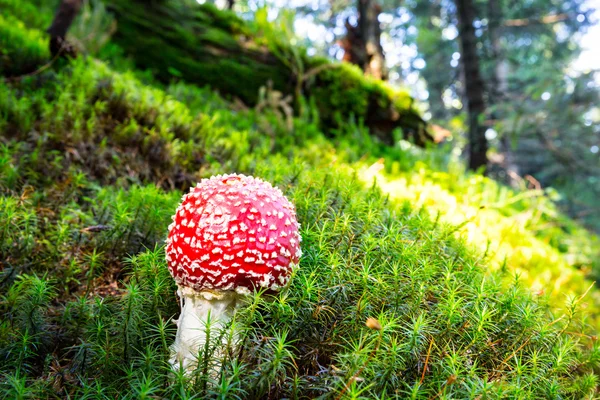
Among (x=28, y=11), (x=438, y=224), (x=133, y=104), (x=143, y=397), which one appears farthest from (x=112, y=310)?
(x=28, y=11)

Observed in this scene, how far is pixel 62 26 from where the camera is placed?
14.5ft

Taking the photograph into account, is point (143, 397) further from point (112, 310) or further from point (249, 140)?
point (249, 140)

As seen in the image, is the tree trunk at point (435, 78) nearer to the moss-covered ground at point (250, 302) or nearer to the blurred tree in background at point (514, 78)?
the blurred tree in background at point (514, 78)

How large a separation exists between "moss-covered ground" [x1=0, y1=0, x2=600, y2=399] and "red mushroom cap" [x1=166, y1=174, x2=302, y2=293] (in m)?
0.15

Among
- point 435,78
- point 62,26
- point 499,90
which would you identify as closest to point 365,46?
point 499,90

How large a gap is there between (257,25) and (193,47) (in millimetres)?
1267

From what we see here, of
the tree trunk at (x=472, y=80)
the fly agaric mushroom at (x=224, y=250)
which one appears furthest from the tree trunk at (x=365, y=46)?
the fly agaric mushroom at (x=224, y=250)

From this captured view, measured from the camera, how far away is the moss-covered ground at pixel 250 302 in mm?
1835

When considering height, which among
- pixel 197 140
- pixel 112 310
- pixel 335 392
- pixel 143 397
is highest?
pixel 197 140

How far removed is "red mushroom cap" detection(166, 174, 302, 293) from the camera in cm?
192

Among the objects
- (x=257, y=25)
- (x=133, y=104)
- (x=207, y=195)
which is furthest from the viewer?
(x=257, y=25)

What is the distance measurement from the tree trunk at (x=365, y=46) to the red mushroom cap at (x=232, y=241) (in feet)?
23.2

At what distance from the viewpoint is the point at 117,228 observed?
2768 millimetres

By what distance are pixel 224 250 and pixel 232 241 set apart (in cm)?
6
